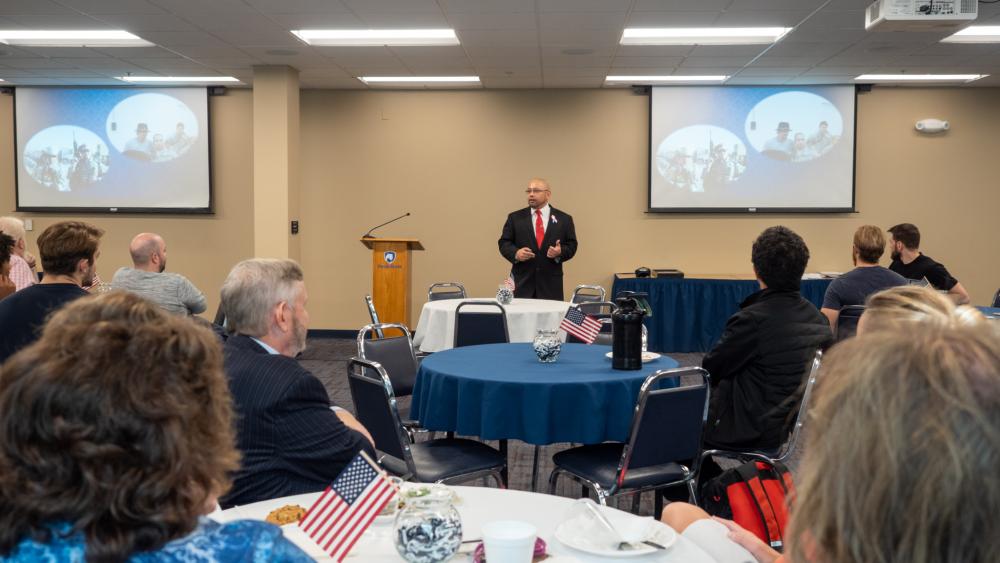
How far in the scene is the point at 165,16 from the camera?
687cm

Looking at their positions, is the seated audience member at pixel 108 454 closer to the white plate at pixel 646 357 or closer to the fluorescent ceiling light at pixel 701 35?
the white plate at pixel 646 357

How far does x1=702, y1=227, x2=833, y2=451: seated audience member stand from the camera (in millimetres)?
3590

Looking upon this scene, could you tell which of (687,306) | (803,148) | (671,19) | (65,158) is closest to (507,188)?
(687,306)

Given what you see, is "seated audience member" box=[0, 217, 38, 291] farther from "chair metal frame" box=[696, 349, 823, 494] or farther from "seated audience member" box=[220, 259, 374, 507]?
"chair metal frame" box=[696, 349, 823, 494]

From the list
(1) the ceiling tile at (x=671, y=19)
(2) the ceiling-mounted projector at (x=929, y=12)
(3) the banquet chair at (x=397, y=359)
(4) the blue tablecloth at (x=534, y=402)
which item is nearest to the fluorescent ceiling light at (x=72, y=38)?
(1) the ceiling tile at (x=671, y=19)

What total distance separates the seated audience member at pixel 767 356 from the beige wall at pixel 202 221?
8104 millimetres

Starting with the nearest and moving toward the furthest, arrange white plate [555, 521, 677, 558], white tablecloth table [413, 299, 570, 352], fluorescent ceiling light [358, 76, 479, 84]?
white plate [555, 521, 677, 558]
white tablecloth table [413, 299, 570, 352]
fluorescent ceiling light [358, 76, 479, 84]

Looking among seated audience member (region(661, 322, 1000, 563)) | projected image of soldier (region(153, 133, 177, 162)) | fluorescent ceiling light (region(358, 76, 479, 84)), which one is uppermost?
fluorescent ceiling light (region(358, 76, 479, 84))

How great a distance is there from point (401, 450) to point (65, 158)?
8970 millimetres

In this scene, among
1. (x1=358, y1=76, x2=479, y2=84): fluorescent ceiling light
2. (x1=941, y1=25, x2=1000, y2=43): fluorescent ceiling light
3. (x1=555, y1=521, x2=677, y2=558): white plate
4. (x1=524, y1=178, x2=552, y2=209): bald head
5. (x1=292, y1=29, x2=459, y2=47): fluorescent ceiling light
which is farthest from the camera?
(x1=358, y1=76, x2=479, y2=84): fluorescent ceiling light

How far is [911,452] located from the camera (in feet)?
2.79

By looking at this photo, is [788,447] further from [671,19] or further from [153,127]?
[153,127]

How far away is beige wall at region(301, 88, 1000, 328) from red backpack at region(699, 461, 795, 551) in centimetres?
790

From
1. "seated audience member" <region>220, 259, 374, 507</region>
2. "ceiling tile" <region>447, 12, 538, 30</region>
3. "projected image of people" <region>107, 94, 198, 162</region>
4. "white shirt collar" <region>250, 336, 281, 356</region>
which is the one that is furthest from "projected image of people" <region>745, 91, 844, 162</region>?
"seated audience member" <region>220, 259, 374, 507</region>
